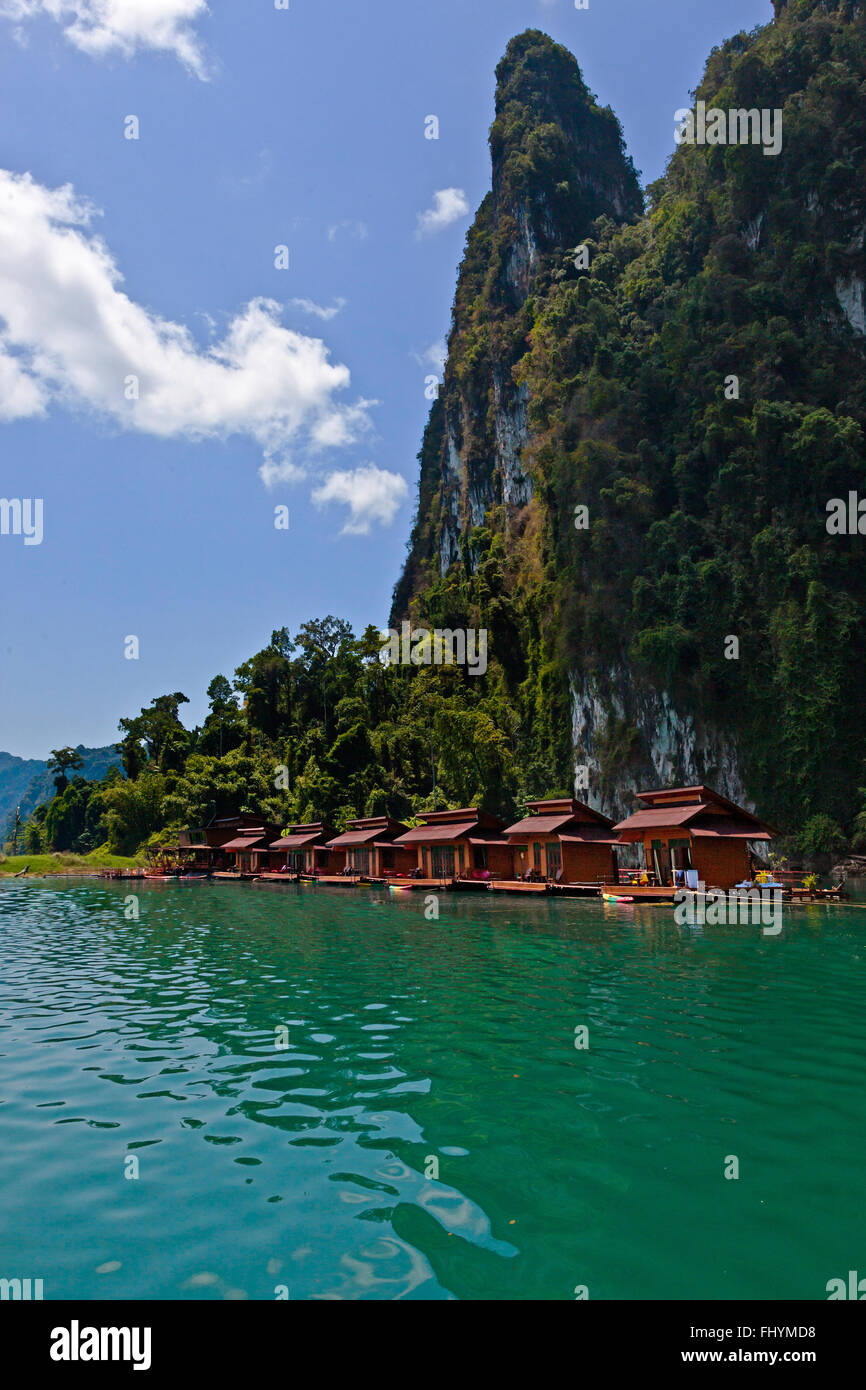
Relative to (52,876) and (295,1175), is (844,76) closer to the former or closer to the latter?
(295,1175)

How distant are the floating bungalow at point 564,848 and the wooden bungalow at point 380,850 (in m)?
9.40

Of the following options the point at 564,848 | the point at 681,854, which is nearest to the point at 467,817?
the point at 564,848

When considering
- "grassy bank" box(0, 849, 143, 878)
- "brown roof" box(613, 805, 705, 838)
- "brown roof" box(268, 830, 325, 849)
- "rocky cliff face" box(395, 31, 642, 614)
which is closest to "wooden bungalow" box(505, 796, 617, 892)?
"brown roof" box(613, 805, 705, 838)

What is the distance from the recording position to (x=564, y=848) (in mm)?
35250

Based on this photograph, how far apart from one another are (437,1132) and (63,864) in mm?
70168

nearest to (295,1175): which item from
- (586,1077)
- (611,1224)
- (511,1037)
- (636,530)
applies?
(611,1224)

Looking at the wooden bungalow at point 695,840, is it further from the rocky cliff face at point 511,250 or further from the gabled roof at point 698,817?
the rocky cliff face at point 511,250

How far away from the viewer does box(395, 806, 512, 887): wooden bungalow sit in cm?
3903

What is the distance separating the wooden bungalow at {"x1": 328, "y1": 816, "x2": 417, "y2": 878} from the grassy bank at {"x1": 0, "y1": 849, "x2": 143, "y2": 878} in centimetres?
2623

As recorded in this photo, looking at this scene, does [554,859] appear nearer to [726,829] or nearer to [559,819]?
[559,819]

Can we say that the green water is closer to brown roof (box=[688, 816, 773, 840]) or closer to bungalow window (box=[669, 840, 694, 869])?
brown roof (box=[688, 816, 773, 840])

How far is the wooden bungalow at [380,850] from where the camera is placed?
45688 mm

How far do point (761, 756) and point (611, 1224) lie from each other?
36542mm

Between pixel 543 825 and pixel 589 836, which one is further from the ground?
pixel 543 825
